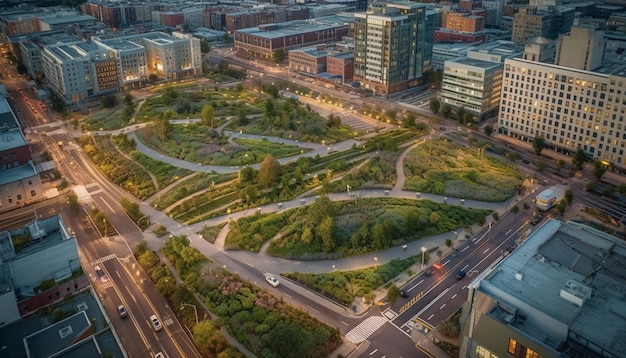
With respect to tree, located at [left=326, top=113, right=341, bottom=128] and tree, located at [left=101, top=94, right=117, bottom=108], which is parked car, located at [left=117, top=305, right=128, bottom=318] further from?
tree, located at [left=101, top=94, right=117, bottom=108]

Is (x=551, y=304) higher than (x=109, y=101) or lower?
lower

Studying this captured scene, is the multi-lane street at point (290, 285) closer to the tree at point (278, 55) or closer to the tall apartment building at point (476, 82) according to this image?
the tall apartment building at point (476, 82)

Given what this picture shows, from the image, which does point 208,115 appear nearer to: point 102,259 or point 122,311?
point 102,259

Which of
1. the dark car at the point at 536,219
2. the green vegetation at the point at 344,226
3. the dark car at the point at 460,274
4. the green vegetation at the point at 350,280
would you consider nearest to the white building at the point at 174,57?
the green vegetation at the point at 344,226

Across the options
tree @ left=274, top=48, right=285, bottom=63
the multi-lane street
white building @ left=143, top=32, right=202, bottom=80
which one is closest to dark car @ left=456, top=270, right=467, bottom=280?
the multi-lane street

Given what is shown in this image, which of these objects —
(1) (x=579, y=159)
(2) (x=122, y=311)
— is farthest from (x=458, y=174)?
(2) (x=122, y=311)
